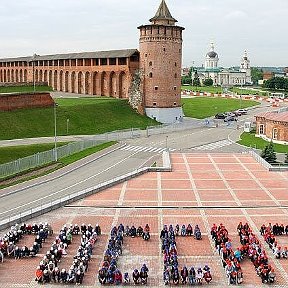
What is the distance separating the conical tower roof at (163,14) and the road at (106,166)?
15.1 metres

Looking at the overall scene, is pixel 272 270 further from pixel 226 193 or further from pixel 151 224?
pixel 226 193

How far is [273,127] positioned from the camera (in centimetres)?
5309

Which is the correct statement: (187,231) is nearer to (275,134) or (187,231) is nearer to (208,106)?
(275,134)

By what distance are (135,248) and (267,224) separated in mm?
7411

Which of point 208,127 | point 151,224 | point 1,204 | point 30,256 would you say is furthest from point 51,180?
point 208,127

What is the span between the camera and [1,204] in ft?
95.6

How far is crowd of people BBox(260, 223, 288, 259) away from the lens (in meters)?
20.8

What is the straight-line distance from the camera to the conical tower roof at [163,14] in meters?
63.2

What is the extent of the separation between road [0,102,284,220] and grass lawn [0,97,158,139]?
587 cm

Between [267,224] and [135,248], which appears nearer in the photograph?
[135,248]

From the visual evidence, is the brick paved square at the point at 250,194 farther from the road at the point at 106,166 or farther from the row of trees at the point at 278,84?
the row of trees at the point at 278,84

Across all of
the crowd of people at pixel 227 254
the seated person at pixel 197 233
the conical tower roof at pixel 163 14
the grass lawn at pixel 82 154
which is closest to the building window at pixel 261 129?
the grass lawn at pixel 82 154

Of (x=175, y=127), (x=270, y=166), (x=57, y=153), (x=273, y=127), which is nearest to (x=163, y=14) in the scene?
(x=175, y=127)

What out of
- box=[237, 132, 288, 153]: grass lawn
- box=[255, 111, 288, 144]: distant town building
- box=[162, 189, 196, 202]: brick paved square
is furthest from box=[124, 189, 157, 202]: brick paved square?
box=[255, 111, 288, 144]: distant town building
